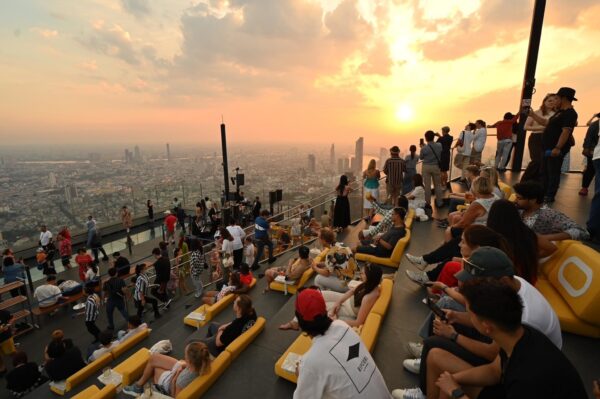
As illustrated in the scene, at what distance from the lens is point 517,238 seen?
2701 millimetres

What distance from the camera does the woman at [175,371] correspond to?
132 inches

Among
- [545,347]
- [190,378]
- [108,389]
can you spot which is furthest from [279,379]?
[545,347]

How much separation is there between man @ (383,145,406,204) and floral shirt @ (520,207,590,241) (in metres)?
4.48

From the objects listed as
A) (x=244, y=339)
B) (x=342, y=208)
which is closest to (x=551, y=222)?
(x=244, y=339)

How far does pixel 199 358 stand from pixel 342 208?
574 centimetres

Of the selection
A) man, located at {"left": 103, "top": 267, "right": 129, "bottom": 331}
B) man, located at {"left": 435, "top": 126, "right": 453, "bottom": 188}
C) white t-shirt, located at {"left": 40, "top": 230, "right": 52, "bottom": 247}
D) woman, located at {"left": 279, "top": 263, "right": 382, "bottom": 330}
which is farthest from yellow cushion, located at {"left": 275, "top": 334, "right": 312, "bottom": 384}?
white t-shirt, located at {"left": 40, "top": 230, "right": 52, "bottom": 247}

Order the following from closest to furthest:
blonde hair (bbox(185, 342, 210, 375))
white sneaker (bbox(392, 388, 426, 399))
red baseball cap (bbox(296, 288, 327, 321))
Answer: red baseball cap (bbox(296, 288, 327, 321)), white sneaker (bbox(392, 388, 426, 399)), blonde hair (bbox(185, 342, 210, 375))

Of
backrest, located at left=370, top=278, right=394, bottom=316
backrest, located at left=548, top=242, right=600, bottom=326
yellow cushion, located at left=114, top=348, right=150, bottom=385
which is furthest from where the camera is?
yellow cushion, located at left=114, top=348, right=150, bottom=385

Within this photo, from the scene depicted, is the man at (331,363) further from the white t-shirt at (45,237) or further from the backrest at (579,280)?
the white t-shirt at (45,237)

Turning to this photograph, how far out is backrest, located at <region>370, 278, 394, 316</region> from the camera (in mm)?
3656

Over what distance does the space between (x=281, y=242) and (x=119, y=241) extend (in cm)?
776

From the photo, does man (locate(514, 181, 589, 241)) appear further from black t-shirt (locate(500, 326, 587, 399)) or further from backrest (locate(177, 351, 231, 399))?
backrest (locate(177, 351, 231, 399))

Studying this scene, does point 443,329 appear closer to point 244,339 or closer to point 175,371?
point 244,339

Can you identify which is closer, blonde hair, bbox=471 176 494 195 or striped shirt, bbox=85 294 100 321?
blonde hair, bbox=471 176 494 195
